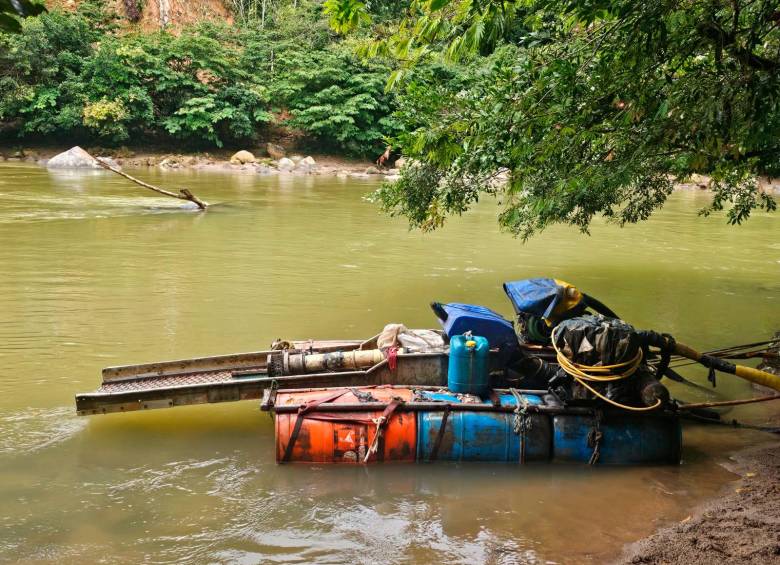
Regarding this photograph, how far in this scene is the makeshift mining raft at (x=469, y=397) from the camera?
5844 millimetres

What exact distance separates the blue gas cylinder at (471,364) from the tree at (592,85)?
1.38 m

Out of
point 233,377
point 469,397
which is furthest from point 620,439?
point 233,377

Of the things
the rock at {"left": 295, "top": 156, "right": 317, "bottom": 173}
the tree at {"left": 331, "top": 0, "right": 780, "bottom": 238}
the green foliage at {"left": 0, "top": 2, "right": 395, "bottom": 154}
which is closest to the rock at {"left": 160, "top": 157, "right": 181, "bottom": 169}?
the green foliage at {"left": 0, "top": 2, "right": 395, "bottom": 154}

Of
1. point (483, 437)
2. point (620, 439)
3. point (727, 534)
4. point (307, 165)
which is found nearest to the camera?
point (727, 534)

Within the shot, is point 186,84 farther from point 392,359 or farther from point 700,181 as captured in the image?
point 392,359

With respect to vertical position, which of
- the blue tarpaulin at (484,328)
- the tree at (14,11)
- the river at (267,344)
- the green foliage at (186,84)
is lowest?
the river at (267,344)

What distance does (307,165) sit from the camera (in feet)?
128

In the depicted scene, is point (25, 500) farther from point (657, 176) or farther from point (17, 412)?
point (657, 176)

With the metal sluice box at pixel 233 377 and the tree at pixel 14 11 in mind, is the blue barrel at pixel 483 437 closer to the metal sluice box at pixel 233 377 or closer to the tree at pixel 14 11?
the metal sluice box at pixel 233 377

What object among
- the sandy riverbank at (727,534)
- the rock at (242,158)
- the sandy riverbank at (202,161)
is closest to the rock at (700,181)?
the sandy riverbank at (202,161)

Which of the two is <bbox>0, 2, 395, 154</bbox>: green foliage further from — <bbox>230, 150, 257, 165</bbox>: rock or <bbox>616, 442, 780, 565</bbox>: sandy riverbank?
<bbox>616, 442, 780, 565</bbox>: sandy riverbank

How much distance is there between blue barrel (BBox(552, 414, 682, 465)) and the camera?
6012mm

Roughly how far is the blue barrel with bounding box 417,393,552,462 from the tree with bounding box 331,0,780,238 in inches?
76.5

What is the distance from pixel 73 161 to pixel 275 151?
35.1 ft
